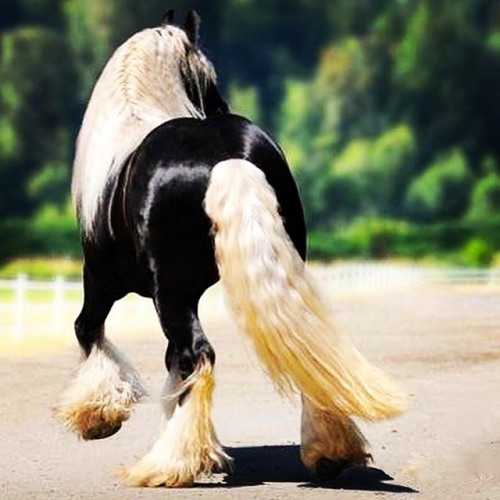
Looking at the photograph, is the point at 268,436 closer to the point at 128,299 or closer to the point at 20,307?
the point at 20,307

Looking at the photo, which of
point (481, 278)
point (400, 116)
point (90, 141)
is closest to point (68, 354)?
point (90, 141)

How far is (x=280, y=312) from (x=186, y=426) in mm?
640

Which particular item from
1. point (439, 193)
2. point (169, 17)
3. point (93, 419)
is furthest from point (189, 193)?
point (439, 193)

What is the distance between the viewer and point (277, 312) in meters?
6.30

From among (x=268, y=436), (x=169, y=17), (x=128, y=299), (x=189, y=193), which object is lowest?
(x=268, y=436)

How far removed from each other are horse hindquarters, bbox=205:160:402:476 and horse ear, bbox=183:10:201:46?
1650mm

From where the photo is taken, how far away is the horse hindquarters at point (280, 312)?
20.5ft

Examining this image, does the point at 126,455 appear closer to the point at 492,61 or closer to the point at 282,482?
the point at 282,482

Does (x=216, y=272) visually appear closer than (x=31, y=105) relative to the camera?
Yes

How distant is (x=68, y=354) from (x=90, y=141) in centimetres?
915

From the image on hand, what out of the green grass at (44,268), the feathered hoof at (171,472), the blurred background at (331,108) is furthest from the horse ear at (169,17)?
the blurred background at (331,108)

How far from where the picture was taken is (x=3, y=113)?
54000 millimetres

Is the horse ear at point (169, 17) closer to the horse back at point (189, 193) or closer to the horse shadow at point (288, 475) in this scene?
the horse back at point (189, 193)

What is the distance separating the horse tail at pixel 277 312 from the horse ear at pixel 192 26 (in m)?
1.66
